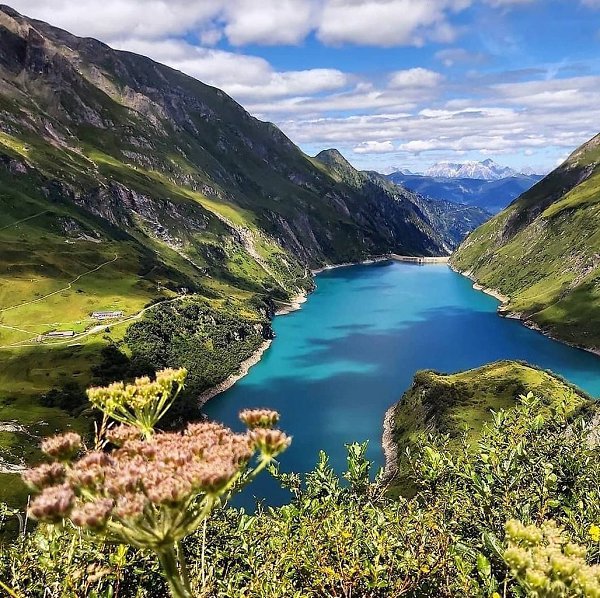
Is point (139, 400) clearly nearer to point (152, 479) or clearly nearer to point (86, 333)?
point (152, 479)

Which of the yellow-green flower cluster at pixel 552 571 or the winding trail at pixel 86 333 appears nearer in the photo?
the yellow-green flower cluster at pixel 552 571

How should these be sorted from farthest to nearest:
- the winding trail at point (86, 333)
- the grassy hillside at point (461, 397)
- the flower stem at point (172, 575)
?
the winding trail at point (86, 333) → the grassy hillside at point (461, 397) → the flower stem at point (172, 575)

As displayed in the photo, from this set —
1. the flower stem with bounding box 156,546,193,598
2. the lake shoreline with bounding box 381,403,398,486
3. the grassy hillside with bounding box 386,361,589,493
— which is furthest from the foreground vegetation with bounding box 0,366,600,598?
the grassy hillside with bounding box 386,361,589,493

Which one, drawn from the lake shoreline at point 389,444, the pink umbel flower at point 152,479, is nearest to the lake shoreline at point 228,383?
the lake shoreline at point 389,444

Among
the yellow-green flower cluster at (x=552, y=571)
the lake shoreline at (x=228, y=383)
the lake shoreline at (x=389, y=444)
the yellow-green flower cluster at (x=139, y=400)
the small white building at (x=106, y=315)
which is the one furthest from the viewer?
the small white building at (x=106, y=315)

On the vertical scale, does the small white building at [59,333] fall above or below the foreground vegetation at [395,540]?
below

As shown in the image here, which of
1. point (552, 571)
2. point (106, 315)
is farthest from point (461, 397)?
point (106, 315)

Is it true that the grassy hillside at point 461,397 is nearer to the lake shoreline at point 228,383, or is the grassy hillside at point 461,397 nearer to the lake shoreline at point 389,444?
the lake shoreline at point 389,444
